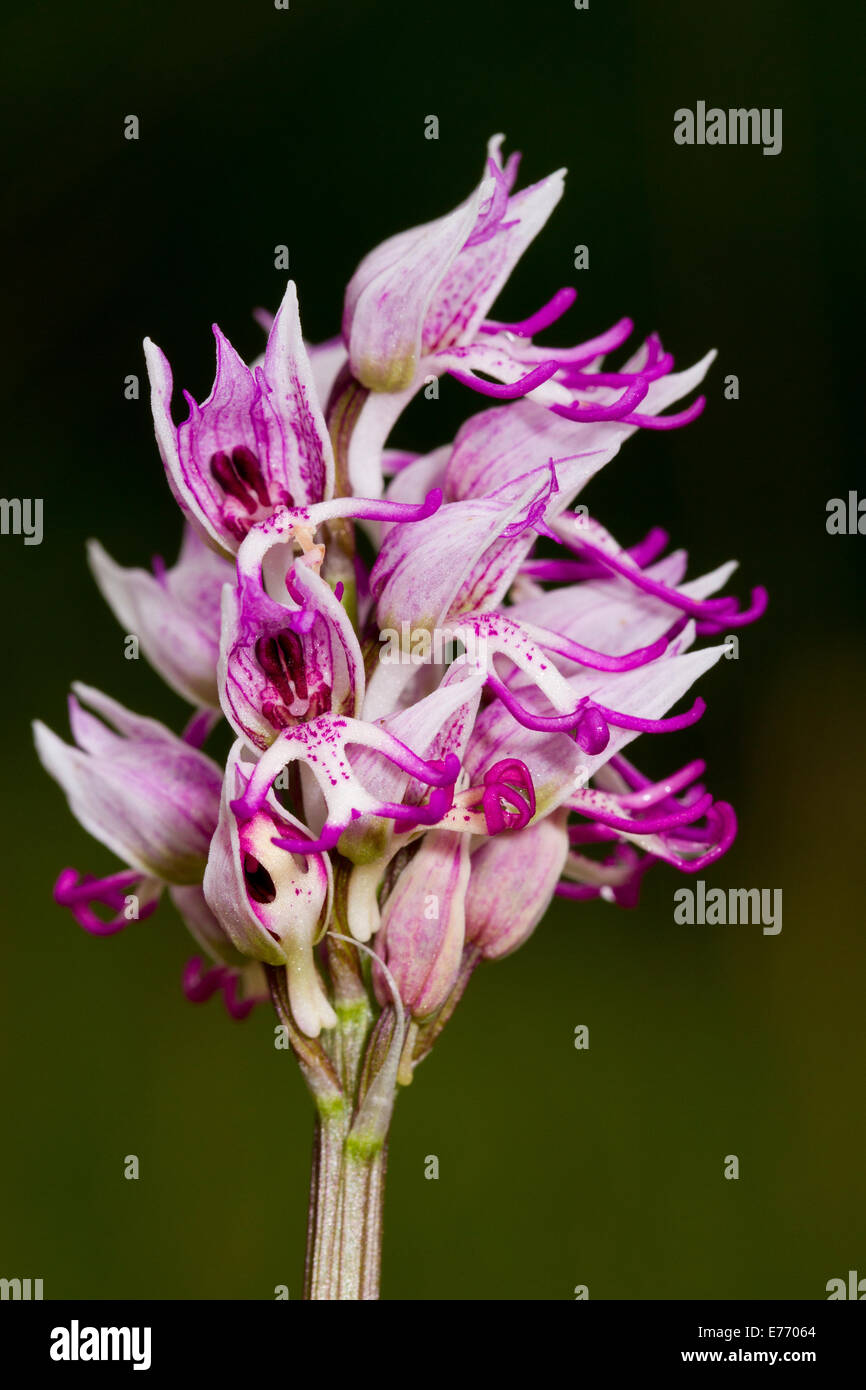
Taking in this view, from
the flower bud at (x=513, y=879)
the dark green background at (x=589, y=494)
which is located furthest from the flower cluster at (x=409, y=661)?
the dark green background at (x=589, y=494)

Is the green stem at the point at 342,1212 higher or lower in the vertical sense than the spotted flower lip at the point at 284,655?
lower

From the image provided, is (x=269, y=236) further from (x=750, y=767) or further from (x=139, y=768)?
(x=139, y=768)

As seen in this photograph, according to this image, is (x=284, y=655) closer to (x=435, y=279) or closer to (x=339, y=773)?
(x=339, y=773)

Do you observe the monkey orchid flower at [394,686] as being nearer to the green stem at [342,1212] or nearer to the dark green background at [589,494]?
the green stem at [342,1212]

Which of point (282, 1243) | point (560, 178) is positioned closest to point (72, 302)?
point (282, 1243)

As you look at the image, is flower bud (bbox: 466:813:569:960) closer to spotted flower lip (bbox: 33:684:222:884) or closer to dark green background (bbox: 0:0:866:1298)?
spotted flower lip (bbox: 33:684:222:884)

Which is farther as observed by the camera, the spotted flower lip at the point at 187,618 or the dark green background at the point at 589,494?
the dark green background at the point at 589,494

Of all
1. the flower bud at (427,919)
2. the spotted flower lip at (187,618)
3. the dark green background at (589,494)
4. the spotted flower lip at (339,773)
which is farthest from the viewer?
the dark green background at (589,494)

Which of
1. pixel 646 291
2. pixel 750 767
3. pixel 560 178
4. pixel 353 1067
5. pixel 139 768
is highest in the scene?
pixel 646 291
